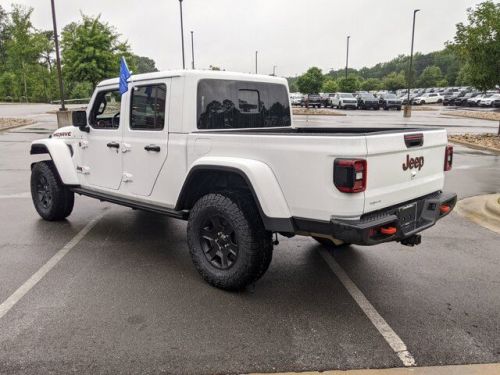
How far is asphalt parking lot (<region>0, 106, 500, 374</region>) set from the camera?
2.88 metres

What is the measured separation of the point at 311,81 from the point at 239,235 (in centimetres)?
4040

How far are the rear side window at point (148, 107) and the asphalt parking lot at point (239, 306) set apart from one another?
1.39 metres

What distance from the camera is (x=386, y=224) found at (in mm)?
3203

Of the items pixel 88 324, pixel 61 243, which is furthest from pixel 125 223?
pixel 88 324

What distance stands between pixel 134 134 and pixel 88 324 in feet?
6.68

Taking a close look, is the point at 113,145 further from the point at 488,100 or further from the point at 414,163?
the point at 488,100

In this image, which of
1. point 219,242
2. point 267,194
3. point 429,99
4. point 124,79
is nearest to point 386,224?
point 267,194

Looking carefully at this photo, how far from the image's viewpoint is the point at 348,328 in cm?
327

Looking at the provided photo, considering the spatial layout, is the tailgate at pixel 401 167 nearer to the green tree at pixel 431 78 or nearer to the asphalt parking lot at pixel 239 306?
the asphalt parking lot at pixel 239 306

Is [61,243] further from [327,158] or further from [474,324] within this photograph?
[474,324]

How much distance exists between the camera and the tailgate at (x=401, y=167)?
3.18m

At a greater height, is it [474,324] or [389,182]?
[389,182]

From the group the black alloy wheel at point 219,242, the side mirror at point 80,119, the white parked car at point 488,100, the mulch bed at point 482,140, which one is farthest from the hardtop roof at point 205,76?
the white parked car at point 488,100

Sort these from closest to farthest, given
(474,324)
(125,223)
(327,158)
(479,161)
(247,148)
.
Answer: (327,158) → (474,324) → (247,148) → (125,223) → (479,161)
